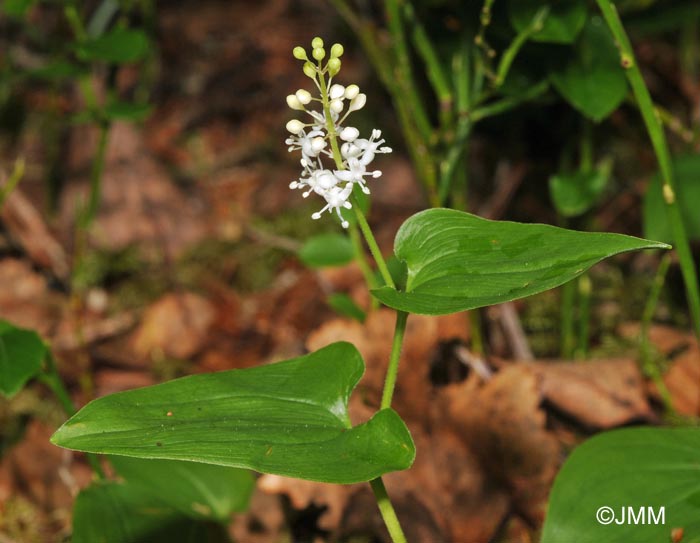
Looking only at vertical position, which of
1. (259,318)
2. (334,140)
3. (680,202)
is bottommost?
(259,318)

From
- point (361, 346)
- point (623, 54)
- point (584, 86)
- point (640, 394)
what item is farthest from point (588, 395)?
point (623, 54)

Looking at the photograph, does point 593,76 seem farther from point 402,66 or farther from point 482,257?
point 482,257

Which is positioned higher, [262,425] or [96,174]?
[96,174]

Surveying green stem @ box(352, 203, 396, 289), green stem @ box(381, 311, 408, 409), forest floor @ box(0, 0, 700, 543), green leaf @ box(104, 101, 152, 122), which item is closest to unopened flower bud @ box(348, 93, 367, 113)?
green stem @ box(352, 203, 396, 289)

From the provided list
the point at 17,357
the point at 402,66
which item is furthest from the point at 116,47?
the point at 17,357

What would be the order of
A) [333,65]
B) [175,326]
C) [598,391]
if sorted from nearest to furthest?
[333,65]
[598,391]
[175,326]

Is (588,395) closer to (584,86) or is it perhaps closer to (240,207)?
(584,86)

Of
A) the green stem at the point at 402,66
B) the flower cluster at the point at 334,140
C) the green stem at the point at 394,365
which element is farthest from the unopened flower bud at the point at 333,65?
the green stem at the point at 402,66

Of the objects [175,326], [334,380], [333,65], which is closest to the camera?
[333,65]
